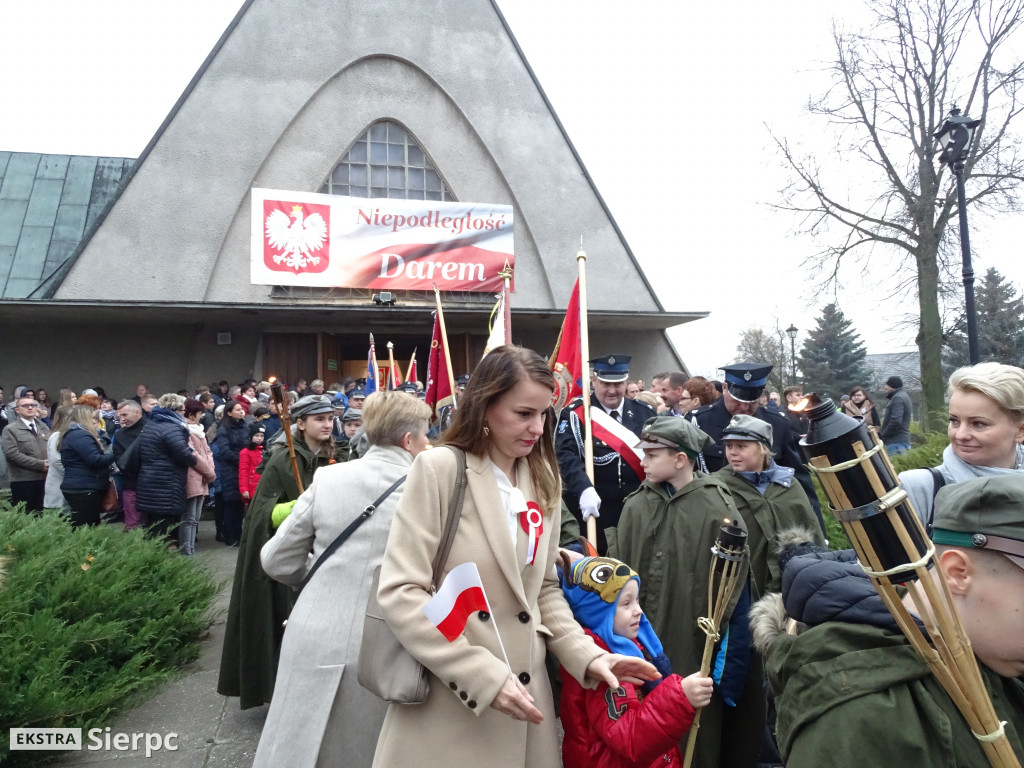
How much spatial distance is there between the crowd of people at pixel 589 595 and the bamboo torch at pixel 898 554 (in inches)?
1.8

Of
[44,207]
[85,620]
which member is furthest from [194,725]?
[44,207]

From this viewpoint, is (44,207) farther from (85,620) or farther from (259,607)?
(259,607)

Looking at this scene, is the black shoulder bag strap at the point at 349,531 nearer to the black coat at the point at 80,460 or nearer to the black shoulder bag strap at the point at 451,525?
the black shoulder bag strap at the point at 451,525

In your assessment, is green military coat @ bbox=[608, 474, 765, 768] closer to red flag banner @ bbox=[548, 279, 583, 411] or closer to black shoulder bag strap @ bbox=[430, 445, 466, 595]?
black shoulder bag strap @ bbox=[430, 445, 466, 595]

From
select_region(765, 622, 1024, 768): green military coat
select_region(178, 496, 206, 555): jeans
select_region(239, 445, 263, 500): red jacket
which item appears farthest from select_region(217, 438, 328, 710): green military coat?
select_region(178, 496, 206, 555): jeans

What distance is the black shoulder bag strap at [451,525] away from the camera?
195cm

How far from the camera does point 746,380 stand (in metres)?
5.20

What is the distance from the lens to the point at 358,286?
1647 cm

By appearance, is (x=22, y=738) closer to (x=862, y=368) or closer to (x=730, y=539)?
(x=730, y=539)

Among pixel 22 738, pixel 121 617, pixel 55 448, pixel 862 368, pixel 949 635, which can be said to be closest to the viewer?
pixel 949 635

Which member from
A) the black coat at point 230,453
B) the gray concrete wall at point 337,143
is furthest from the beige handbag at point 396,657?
the gray concrete wall at point 337,143

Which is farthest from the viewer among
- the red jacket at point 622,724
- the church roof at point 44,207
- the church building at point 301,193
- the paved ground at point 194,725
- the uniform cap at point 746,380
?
the church roof at point 44,207

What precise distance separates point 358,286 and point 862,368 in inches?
1280

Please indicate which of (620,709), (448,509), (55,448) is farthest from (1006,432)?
(55,448)
